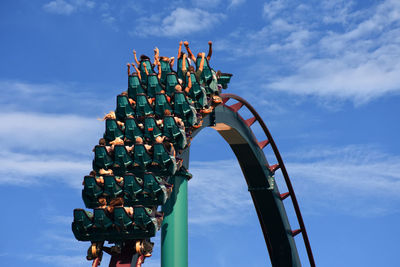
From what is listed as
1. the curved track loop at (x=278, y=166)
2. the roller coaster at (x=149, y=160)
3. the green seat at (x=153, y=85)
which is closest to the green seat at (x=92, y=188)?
the roller coaster at (x=149, y=160)

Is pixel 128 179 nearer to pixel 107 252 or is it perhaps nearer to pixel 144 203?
pixel 144 203

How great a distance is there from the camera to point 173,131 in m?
21.5

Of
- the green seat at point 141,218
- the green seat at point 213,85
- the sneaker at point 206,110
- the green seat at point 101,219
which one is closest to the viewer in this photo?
the green seat at point 141,218

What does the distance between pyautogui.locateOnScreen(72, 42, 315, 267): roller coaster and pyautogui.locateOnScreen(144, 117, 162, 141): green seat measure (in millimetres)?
30

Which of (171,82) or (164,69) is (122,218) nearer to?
(171,82)

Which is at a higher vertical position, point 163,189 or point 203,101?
point 203,101

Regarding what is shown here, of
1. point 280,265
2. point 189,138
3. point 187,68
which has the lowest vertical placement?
point 280,265

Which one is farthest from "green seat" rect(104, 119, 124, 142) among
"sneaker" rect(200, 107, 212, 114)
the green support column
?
"sneaker" rect(200, 107, 212, 114)

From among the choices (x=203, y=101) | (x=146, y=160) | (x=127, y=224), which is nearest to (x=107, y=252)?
(x=127, y=224)

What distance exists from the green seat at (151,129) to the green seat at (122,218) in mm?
2752

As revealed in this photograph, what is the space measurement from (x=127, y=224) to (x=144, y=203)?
3.05ft

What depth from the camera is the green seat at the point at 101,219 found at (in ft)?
66.5

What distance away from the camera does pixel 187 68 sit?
23578 millimetres

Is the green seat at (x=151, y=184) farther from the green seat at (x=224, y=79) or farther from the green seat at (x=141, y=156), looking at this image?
the green seat at (x=224, y=79)
